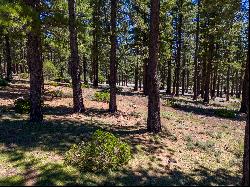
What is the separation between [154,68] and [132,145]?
3.74 metres

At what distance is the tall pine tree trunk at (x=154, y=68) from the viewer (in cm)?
1558

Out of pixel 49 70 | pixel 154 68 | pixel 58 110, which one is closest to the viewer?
pixel 154 68

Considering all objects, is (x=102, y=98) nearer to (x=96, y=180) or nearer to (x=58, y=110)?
(x=58, y=110)

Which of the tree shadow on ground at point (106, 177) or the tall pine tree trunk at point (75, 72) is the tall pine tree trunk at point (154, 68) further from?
the tall pine tree trunk at point (75, 72)

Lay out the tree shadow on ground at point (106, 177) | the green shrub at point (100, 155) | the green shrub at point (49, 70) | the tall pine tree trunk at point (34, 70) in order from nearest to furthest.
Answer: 1. the tree shadow on ground at point (106, 177)
2. the green shrub at point (100, 155)
3. the tall pine tree trunk at point (34, 70)
4. the green shrub at point (49, 70)

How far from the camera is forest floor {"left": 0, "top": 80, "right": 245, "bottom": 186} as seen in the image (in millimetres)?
10438

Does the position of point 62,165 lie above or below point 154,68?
below

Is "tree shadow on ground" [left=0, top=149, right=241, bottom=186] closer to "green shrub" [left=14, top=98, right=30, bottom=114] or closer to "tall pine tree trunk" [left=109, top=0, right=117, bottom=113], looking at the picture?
"green shrub" [left=14, top=98, right=30, bottom=114]

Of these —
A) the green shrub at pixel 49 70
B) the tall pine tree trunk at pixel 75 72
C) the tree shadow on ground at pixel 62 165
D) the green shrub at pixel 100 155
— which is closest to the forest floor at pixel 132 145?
the tree shadow on ground at pixel 62 165

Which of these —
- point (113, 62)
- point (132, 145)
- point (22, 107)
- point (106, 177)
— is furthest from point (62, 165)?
point (113, 62)

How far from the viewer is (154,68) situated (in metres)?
15.8

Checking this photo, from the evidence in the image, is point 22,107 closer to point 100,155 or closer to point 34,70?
point 34,70

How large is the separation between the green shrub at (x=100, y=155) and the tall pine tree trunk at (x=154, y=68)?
446 cm

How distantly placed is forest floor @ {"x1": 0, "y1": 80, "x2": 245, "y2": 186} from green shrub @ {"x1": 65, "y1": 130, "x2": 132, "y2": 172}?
0.28 m
